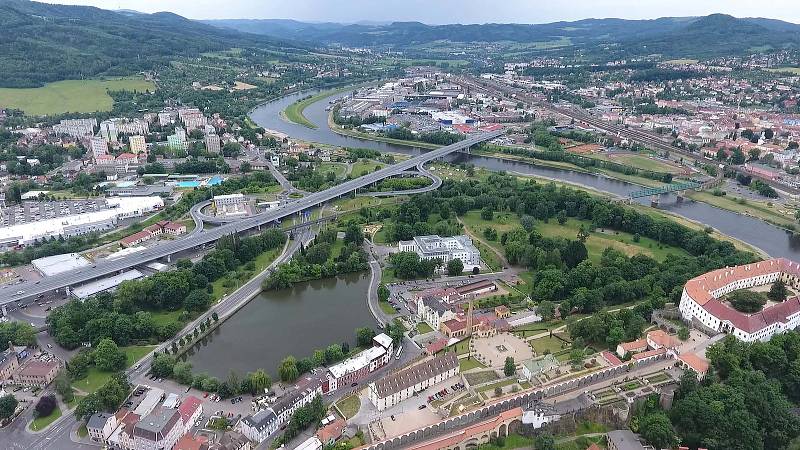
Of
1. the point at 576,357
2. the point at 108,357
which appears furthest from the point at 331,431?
the point at 576,357

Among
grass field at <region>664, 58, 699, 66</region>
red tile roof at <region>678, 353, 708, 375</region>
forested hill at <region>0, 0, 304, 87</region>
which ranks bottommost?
red tile roof at <region>678, 353, 708, 375</region>

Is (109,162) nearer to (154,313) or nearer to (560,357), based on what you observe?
(154,313)

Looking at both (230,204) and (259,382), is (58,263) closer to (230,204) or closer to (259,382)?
(230,204)

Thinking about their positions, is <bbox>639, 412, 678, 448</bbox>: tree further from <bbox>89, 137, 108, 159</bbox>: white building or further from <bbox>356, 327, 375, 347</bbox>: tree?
<bbox>89, 137, 108, 159</bbox>: white building

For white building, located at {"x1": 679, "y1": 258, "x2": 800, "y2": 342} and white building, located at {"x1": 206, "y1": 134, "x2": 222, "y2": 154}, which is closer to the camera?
white building, located at {"x1": 679, "y1": 258, "x2": 800, "y2": 342}

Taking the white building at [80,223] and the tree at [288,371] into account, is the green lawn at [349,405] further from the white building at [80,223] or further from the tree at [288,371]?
the white building at [80,223]

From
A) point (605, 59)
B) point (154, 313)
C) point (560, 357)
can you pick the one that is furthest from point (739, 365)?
point (605, 59)

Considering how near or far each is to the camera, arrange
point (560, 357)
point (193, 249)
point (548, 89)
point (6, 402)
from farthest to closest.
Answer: point (548, 89) → point (193, 249) → point (560, 357) → point (6, 402)

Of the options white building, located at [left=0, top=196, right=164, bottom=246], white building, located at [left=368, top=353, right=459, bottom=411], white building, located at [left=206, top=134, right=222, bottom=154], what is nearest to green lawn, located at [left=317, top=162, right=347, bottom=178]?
white building, located at [left=206, top=134, right=222, bottom=154]
